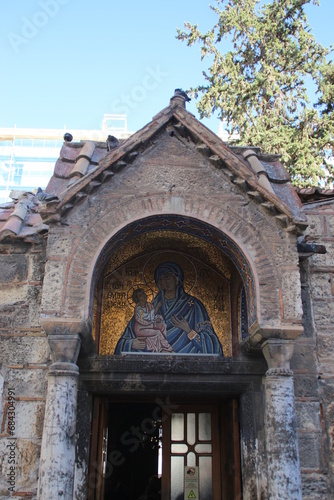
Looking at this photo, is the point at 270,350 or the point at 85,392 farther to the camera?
the point at 85,392

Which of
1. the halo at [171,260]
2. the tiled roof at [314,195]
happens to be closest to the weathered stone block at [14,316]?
the halo at [171,260]

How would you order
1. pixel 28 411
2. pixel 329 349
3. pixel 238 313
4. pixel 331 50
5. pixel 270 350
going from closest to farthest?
pixel 270 350
pixel 28 411
pixel 329 349
pixel 238 313
pixel 331 50

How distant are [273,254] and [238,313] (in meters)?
1.28

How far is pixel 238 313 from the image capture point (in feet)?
23.2

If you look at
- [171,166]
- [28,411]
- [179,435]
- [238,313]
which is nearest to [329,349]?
[238,313]

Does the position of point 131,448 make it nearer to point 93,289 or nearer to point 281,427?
point 93,289

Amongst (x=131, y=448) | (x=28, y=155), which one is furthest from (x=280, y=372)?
(x=28, y=155)

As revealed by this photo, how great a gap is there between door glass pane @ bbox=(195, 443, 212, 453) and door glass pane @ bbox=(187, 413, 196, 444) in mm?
91

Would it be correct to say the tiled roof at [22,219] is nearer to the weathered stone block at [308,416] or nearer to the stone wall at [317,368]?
the stone wall at [317,368]

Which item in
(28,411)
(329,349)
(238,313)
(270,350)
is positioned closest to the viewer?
(270,350)

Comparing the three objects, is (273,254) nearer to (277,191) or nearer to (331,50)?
(277,191)

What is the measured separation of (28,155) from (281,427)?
30144mm

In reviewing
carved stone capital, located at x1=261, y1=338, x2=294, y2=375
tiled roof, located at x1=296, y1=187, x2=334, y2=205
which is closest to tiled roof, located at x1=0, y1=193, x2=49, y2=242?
carved stone capital, located at x1=261, y1=338, x2=294, y2=375

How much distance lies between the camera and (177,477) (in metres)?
7.09
